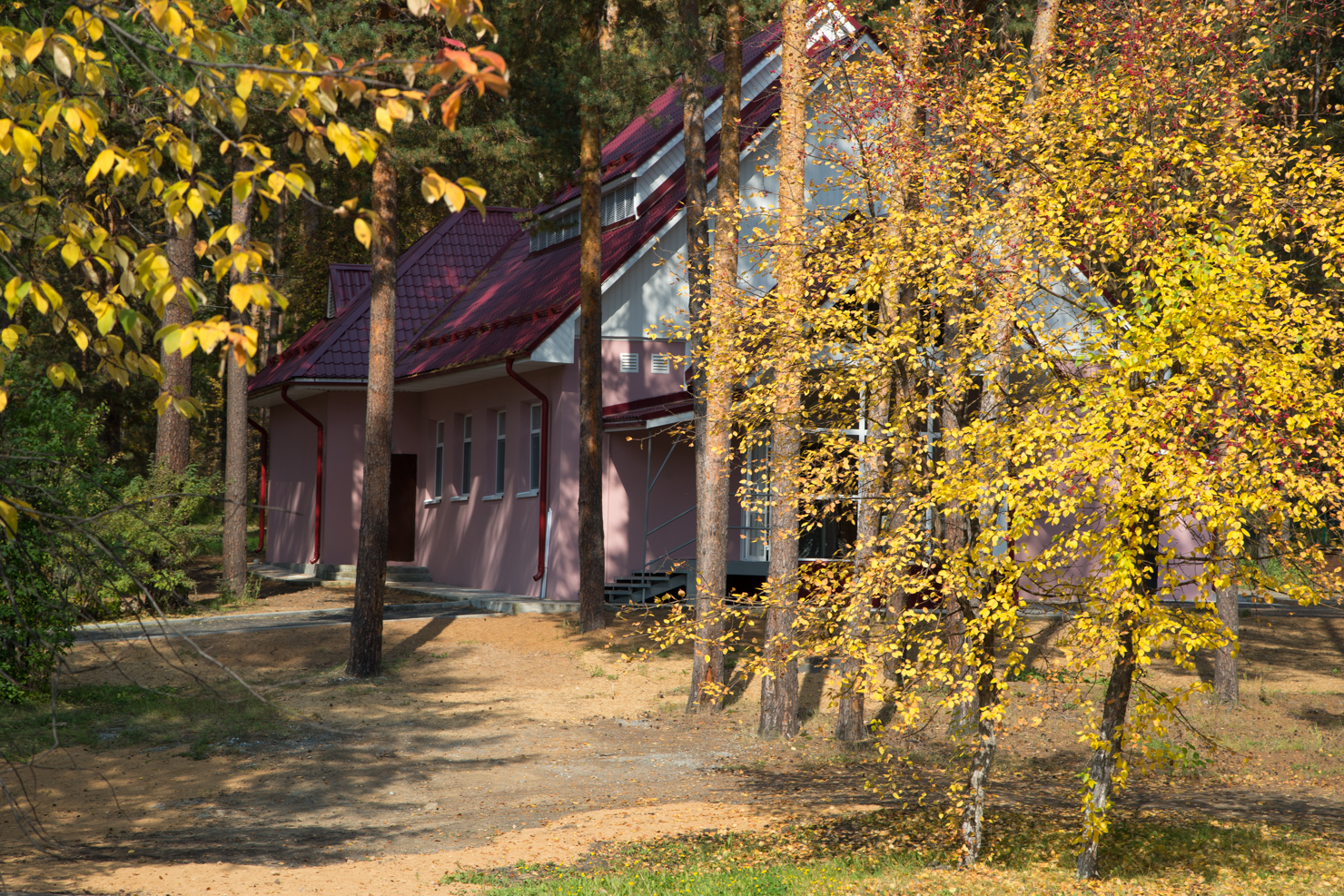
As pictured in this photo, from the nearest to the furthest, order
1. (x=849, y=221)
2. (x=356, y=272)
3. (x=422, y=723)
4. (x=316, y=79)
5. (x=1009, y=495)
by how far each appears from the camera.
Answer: (x=316, y=79) < (x=1009, y=495) < (x=849, y=221) < (x=422, y=723) < (x=356, y=272)

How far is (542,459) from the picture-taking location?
785 inches

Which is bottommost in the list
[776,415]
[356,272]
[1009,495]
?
[1009,495]

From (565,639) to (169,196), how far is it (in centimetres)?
1410

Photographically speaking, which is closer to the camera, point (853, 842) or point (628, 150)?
point (853, 842)

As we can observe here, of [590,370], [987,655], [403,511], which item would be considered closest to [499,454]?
[403,511]

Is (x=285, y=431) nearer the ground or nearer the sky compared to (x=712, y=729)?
nearer the sky

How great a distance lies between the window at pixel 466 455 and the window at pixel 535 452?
2.75 m

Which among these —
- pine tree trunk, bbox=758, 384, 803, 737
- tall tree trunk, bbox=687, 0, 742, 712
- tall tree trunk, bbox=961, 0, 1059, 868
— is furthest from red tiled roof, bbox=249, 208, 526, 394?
tall tree trunk, bbox=961, 0, 1059, 868

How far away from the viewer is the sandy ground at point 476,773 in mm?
8438

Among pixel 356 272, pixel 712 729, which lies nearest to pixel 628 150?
pixel 356 272

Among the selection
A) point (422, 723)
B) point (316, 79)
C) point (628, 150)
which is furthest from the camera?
point (628, 150)

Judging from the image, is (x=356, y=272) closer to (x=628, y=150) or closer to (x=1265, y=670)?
(x=628, y=150)

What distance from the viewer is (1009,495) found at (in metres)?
6.63

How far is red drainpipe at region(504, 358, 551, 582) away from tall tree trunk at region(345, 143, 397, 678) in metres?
4.89
